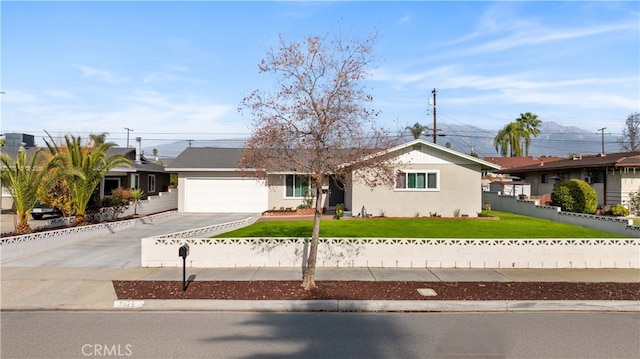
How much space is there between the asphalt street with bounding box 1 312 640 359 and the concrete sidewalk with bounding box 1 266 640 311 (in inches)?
10.7

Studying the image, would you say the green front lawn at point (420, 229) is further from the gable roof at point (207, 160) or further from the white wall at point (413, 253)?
the gable roof at point (207, 160)

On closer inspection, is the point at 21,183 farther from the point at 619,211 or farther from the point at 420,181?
the point at 619,211

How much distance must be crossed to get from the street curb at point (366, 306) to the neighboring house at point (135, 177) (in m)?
15.5

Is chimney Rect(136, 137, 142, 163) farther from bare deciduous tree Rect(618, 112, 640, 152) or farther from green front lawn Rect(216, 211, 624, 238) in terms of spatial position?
bare deciduous tree Rect(618, 112, 640, 152)

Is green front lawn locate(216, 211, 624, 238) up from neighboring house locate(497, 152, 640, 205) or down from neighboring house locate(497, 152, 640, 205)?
down

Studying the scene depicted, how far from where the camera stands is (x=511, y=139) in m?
59.2

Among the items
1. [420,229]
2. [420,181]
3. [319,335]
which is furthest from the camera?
[420,181]

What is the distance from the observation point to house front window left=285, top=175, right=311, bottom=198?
73.7ft

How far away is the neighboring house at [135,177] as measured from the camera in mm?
23455

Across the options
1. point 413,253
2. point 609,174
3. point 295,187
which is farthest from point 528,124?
point 413,253

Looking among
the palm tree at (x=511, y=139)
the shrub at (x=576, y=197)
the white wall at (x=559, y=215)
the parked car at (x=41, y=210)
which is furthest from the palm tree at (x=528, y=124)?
the parked car at (x=41, y=210)

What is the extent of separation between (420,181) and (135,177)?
57.1ft

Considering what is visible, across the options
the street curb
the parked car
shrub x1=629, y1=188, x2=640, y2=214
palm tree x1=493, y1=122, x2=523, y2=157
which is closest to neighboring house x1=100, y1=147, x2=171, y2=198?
the parked car

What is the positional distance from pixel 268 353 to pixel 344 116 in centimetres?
504
